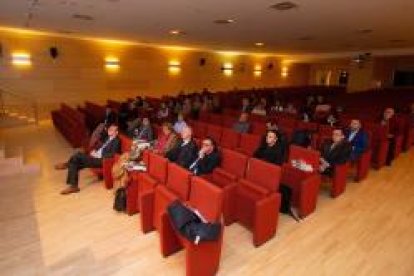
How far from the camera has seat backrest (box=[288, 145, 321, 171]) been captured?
4.62 meters

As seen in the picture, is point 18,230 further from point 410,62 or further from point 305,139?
point 410,62

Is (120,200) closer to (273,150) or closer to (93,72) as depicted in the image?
(273,150)

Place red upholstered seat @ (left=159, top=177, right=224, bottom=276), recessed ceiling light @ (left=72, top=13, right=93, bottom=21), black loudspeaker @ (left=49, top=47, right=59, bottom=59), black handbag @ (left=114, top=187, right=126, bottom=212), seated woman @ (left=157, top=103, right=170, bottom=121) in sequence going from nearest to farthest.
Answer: red upholstered seat @ (left=159, top=177, right=224, bottom=276)
black handbag @ (left=114, top=187, right=126, bottom=212)
recessed ceiling light @ (left=72, top=13, right=93, bottom=21)
seated woman @ (left=157, top=103, right=170, bottom=121)
black loudspeaker @ (left=49, top=47, right=59, bottom=59)

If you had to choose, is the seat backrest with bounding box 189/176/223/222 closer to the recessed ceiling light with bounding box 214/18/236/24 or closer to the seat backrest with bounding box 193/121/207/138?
the seat backrest with bounding box 193/121/207/138

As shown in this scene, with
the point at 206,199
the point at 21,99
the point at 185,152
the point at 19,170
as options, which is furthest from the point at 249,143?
the point at 21,99

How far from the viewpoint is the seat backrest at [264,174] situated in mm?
3857

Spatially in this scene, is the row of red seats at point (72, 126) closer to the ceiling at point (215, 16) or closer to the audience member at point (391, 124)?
the ceiling at point (215, 16)

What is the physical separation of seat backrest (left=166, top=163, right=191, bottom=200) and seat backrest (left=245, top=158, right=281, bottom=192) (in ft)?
3.22

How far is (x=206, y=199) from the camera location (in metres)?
3.29

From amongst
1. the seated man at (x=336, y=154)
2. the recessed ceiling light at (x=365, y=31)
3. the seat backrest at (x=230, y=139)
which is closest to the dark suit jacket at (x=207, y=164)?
the seat backrest at (x=230, y=139)

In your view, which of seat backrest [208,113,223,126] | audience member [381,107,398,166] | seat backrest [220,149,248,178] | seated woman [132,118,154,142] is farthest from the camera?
seat backrest [208,113,223,126]

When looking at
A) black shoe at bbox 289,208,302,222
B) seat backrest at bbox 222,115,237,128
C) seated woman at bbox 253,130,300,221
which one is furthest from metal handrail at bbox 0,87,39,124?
black shoe at bbox 289,208,302,222

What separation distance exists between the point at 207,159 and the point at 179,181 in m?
0.78

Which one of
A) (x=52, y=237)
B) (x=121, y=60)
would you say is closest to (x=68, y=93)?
(x=121, y=60)
